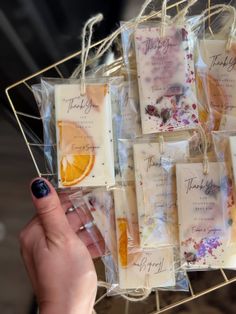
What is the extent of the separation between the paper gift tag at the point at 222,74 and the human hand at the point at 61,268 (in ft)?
0.85

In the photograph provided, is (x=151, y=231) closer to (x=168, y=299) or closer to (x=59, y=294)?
(x=59, y=294)

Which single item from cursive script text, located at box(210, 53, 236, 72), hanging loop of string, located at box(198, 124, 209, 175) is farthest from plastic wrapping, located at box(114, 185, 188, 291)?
cursive script text, located at box(210, 53, 236, 72)

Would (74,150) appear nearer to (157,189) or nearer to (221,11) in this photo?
(157,189)

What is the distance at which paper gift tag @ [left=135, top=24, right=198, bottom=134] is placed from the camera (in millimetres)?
544

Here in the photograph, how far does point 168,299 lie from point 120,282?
0.30 meters

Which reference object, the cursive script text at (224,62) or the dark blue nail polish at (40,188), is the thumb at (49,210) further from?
the cursive script text at (224,62)

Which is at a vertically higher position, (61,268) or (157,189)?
(157,189)

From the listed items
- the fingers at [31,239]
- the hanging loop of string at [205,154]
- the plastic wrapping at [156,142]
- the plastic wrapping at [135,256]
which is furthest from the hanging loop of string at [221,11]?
the fingers at [31,239]

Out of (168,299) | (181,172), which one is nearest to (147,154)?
(181,172)

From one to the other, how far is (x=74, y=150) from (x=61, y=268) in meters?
0.18

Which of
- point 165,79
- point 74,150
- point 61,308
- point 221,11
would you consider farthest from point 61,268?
point 221,11

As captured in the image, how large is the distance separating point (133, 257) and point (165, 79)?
0.82 ft

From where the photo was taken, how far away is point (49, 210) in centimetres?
57

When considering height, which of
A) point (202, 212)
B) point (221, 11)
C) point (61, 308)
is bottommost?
point (61, 308)
